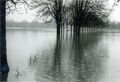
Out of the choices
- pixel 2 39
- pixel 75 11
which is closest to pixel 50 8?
pixel 75 11

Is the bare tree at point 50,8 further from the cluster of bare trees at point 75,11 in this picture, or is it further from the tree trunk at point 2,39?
the tree trunk at point 2,39

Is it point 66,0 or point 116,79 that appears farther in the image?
point 66,0

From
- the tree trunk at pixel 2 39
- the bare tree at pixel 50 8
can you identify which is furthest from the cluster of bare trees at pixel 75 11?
the tree trunk at pixel 2 39

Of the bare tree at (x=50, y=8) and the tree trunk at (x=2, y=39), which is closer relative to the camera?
the tree trunk at (x=2, y=39)

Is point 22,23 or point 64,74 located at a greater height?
point 64,74

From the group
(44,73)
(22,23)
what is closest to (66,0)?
(44,73)

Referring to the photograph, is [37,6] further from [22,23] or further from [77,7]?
[22,23]

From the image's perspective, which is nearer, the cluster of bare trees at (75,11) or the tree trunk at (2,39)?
the tree trunk at (2,39)

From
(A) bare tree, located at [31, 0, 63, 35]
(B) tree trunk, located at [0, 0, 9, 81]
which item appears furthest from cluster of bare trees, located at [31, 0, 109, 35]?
(B) tree trunk, located at [0, 0, 9, 81]

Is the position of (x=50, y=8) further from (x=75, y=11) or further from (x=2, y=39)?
(x=2, y=39)

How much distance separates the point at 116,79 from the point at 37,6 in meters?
39.1

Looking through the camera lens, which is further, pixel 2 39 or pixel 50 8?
pixel 50 8

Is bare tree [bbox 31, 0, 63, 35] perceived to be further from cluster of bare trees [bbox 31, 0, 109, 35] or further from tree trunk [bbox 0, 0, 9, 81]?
tree trunk [bbox 0, 0, 9, 81]

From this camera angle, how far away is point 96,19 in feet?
183
